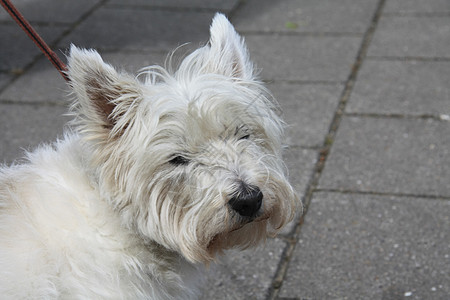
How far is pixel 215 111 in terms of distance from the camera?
8.27ft

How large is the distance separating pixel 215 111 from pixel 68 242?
29.7 inches

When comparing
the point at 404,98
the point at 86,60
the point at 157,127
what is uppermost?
the point at 86,60

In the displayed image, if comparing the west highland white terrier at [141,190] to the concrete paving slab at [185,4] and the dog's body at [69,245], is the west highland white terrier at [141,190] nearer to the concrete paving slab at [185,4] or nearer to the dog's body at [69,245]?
Result: the dog's body at [69,245]

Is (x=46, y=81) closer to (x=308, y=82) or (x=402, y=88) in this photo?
(x=308, y=82)

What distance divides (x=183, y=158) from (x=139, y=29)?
458cm

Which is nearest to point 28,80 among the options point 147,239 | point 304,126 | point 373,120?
point 304,126

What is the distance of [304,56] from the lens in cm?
620

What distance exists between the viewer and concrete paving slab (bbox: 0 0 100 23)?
7098 mm

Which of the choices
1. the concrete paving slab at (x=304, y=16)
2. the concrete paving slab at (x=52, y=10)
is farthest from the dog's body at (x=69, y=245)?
the concrete paving slab at (x=52, y=10)

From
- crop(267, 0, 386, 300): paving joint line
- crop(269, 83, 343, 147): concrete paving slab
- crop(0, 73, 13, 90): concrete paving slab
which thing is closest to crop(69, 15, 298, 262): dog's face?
crop(267, 0, 386, 300): paving joint line

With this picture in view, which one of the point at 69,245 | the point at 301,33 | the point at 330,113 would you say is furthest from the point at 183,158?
the point at 301,33

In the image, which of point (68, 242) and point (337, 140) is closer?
point (68, 242)

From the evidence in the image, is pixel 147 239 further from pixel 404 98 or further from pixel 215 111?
pixel 404 98

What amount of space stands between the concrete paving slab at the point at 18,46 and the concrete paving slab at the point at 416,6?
11.7 ft
